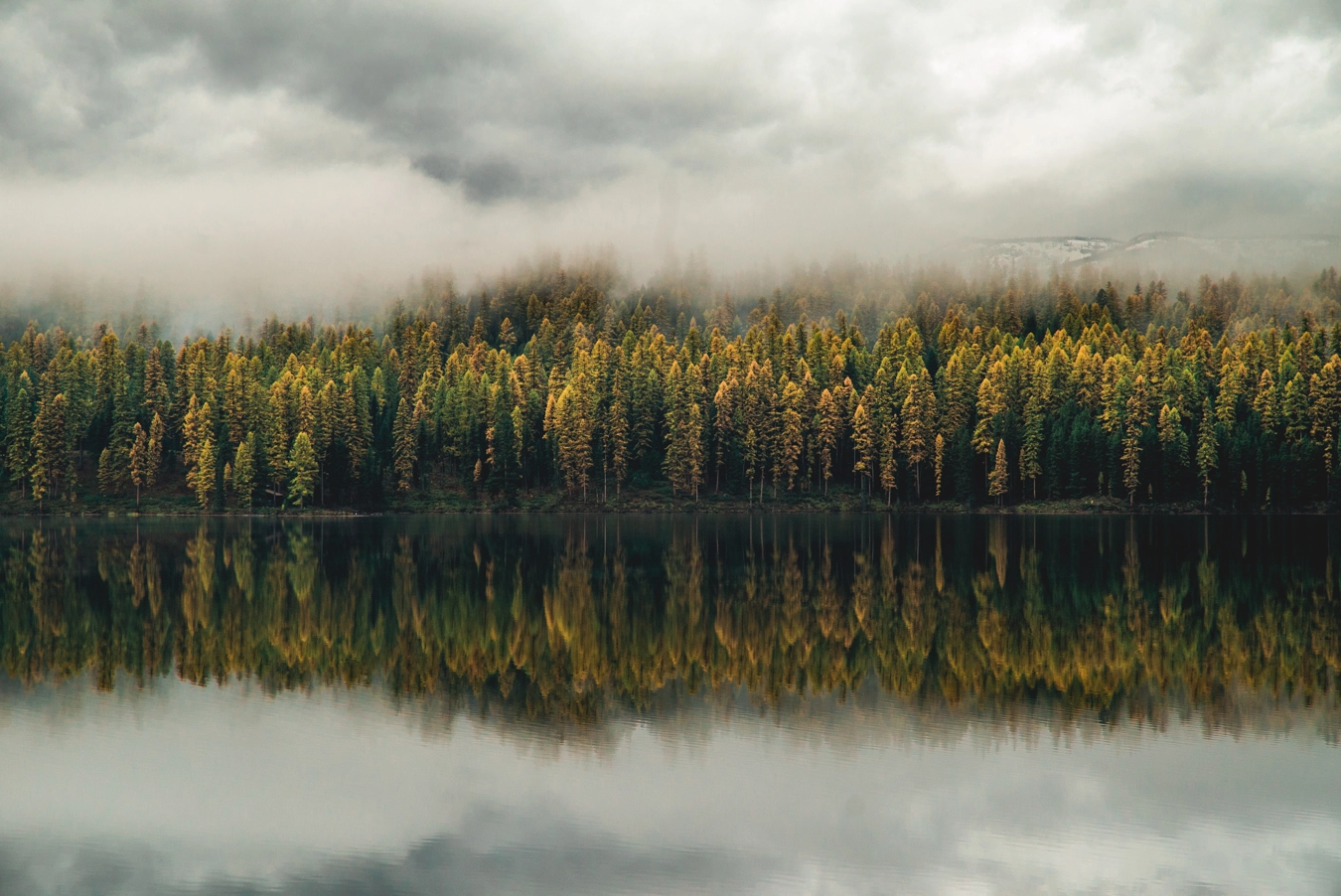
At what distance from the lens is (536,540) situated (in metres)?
71.7

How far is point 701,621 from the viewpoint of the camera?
32906mm

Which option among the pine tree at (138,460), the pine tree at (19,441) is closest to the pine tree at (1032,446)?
the pine tree at (138,460)

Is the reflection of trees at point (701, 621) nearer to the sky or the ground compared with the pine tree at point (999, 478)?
nearer to the ground

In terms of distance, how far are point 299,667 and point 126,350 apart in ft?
457

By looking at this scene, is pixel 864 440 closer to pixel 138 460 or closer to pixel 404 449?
pixel 404 449

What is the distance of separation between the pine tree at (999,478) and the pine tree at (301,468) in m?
75.0

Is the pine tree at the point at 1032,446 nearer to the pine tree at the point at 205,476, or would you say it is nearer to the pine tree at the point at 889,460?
the pine tree at the point at 889,460

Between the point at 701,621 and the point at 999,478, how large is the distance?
8746cm

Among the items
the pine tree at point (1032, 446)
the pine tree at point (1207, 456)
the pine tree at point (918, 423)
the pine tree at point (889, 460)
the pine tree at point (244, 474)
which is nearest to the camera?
the pine tree at point (1207, 456)

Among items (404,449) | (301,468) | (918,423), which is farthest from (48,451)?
(918,423)

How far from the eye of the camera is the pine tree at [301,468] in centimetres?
11625

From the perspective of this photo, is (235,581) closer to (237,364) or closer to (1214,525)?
(1214,525)

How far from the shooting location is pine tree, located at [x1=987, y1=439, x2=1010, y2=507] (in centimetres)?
11294

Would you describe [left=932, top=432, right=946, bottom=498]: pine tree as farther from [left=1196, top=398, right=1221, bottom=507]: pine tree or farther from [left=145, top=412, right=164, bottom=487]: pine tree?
[left=145, top=412, right=164, bottom=487]: pine tree
